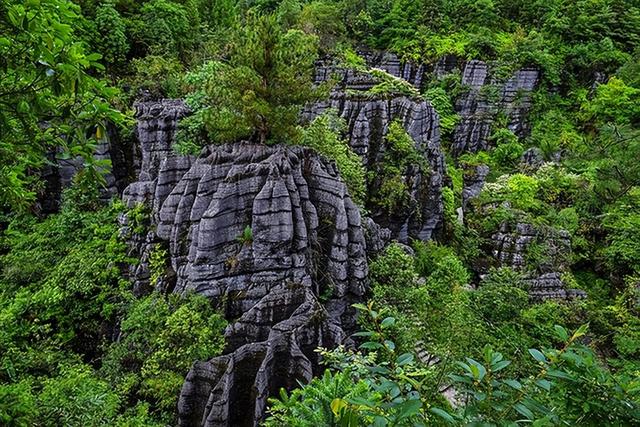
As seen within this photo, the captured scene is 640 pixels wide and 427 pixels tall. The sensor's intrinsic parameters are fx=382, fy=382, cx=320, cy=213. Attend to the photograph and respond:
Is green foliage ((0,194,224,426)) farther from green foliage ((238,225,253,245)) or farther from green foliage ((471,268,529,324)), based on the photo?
green foliage ((471,268,529,324))

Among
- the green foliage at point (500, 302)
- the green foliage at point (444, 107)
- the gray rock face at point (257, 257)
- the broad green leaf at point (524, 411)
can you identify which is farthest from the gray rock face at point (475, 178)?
the broad green leaf at point (524, 411)

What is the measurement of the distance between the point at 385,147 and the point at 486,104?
47.4 feet

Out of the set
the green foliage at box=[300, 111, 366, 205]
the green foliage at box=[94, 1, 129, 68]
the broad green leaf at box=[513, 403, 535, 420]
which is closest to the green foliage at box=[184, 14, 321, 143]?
the green foliage at box=[300, 111, 366, 205]

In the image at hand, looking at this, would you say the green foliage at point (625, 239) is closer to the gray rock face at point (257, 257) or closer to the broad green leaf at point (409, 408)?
the gray rock face at point (257, 257)

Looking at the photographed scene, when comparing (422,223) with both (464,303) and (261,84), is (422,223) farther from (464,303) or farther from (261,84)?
(261,84)

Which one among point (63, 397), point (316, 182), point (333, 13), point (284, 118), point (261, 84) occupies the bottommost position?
point (63, 397)

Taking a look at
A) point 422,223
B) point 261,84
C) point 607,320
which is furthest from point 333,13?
point 607,320

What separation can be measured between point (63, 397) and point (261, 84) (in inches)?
288

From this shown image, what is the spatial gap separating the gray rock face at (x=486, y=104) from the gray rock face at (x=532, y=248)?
35.6 ft

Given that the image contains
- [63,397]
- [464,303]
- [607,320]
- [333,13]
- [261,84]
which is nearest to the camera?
[63,397]

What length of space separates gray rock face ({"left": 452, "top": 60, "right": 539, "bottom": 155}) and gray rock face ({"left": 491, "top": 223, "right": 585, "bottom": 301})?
10.9 metres

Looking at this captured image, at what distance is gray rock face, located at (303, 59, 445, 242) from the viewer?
1625 centimetres

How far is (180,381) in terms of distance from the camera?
7.26m

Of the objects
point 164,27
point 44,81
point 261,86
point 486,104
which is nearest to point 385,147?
point 261,86
